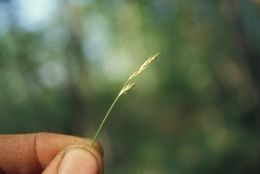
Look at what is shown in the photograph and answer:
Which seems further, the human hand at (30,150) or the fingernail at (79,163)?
the human hand at (30,150)

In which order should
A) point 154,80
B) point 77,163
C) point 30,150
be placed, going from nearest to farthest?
point 77,163, point 30,150, point 154,80

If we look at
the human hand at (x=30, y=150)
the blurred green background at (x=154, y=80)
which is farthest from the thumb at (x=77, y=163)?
the blurred green background at (x=154, y=80)

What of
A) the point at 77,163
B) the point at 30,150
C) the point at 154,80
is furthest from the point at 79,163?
the point at 154,80

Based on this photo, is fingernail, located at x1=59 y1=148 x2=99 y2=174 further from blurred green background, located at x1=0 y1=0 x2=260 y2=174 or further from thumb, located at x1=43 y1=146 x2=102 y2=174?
blurred green background, located at x1=0 y1=0 x2=260 y2=174

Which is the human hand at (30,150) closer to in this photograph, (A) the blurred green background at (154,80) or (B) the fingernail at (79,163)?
(B) the fingernail at (79,163)

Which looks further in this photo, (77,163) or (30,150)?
(30,150)

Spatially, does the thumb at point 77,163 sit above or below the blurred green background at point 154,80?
above

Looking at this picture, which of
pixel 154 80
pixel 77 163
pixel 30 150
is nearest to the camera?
pixel 77 163

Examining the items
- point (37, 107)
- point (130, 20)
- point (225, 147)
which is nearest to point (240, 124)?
point (225, 147)

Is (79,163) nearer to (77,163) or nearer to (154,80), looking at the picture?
(77,163)
